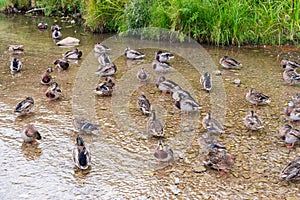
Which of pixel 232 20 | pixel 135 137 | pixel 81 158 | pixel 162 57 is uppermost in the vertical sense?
pixel 232 20

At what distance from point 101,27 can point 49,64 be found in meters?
4.34

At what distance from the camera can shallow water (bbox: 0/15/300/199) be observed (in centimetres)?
516

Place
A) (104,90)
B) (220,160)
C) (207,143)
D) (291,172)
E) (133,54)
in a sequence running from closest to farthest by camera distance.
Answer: (291,172) < (220,160) < (207,143) < (104,90) < (133,54)

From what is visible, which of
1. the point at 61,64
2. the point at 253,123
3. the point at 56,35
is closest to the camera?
the point at 253,123

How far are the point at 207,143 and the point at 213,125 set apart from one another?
68 centimetres

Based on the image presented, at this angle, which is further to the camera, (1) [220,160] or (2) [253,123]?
(2) [253,123]

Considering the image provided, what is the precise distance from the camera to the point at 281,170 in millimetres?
5488

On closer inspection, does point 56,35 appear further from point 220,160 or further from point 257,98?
point 220,160

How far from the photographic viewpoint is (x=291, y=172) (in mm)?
5156

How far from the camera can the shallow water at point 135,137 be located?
516 centimetres

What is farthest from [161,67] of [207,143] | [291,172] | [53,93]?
[291,172]

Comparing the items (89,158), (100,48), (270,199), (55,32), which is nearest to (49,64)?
(100,48)

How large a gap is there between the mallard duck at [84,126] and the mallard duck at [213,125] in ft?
5.87

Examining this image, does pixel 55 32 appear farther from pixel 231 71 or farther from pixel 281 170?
pixel 281 170
